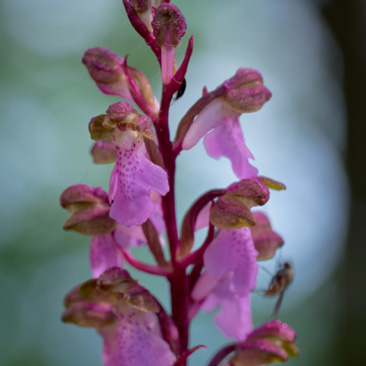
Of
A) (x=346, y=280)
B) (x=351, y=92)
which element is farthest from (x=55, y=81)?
(x=346, y=280)

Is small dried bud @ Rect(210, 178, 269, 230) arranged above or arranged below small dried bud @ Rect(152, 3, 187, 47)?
below

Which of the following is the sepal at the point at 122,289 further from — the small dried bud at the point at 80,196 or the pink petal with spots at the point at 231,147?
the pink petal with spots at the point at 231,147

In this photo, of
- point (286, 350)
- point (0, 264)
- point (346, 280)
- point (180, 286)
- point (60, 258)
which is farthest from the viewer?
point (60, 258)

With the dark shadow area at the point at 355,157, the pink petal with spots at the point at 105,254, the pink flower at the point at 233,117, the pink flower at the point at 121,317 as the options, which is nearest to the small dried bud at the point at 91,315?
the pink flower at the point at 121,317

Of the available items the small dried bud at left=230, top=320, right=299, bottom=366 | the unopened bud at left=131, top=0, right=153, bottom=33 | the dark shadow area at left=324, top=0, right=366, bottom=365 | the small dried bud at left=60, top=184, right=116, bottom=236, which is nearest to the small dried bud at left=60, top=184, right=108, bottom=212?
the small dried bud at left=60, top=184, right=116, bottom=236

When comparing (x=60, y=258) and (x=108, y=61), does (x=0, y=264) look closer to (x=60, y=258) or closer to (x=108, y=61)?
(x=60, y=258)

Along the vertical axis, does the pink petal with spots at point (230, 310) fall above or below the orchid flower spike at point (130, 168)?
below

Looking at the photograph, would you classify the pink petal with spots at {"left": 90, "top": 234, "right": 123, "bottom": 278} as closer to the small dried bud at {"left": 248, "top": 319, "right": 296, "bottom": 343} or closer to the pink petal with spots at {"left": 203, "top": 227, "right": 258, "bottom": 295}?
the pink petal with spots at {"left": 203, "top": 227, "right": 258, "bottom": 295}
